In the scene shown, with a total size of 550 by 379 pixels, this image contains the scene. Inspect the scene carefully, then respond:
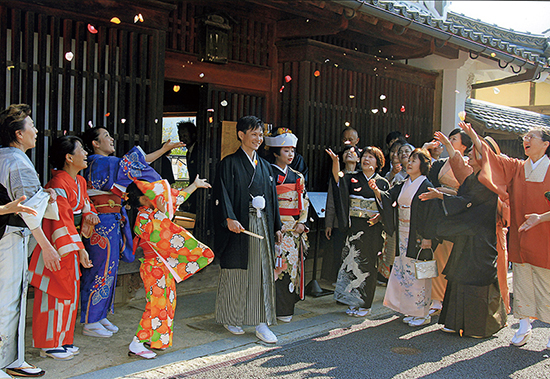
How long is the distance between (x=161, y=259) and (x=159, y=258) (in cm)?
2

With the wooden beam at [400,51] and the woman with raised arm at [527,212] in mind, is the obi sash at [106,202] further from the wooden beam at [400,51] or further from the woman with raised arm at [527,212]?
the wooden beam at [400,51]

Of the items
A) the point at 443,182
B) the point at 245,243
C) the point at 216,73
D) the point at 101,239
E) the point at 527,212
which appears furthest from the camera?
the point at 216,73

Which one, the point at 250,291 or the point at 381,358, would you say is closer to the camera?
the point at 381,358

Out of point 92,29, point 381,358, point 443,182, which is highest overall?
point 92,29

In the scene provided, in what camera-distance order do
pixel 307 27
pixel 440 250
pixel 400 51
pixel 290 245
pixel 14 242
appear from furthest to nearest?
pixel 400 51
pixel 307 27
pixel 440 250
pixel 290 245
pixel 14 242

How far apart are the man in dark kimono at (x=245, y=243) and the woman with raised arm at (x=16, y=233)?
1.73m

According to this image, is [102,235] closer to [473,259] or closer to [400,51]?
[473,259]

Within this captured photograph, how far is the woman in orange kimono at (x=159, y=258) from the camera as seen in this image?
4617 millimetres

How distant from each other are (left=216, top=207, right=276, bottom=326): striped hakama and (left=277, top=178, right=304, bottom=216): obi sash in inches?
25.8

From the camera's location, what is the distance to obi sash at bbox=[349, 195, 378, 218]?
652 cm

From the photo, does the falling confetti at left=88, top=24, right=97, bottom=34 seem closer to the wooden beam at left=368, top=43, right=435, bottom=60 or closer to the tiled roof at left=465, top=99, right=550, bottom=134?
the wooden beam at left=368, top=43, right=435, bottom=60

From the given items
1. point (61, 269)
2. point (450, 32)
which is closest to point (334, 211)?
point (61, 269)

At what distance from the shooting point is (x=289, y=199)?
239 inches

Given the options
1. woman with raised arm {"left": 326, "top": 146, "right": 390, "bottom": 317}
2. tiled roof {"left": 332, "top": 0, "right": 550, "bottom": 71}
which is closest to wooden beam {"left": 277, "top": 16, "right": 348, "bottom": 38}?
tiled roof {"left": 332, "top": 0, "right": 550, "bottom": 71}
